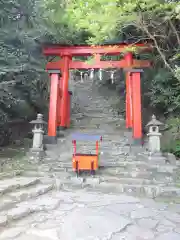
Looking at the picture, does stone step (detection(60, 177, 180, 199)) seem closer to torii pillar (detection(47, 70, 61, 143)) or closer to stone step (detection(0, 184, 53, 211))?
stone step (detection(0, 184, 53, 211))

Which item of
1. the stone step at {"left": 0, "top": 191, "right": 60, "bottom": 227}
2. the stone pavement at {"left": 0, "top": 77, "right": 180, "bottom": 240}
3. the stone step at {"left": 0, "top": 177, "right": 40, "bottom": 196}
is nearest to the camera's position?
the stone pavement at {"left": 0, "top": 77, "right": 180, "bottom": 240}

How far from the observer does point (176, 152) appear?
968 cm

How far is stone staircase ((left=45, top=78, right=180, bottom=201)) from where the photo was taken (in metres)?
6.31

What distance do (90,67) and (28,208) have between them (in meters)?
8.05

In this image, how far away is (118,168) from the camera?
784 centimetres

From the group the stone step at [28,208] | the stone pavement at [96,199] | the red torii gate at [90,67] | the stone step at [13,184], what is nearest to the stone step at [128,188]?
the stone pavement at [96,199]

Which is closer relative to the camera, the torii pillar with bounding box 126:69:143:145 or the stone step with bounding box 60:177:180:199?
the stone step with bounding box 60:177:180:199

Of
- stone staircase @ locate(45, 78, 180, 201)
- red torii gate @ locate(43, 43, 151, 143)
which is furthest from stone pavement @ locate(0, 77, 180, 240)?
red torii gate @ locate(43, 43, 151, 143)

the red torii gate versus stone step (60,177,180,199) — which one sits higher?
the red torii gate

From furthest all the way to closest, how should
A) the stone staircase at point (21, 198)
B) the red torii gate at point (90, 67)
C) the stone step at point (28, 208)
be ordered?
the red torii gate at point (90, 67)
the stone staircase at point (21, 198)
the stone step at point (28, 208)

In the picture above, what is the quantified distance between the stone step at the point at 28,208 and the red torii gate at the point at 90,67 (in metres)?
4.96

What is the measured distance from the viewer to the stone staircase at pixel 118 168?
6.31m

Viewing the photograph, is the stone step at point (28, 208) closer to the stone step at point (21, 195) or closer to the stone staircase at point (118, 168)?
the stone step at point (21, 195)

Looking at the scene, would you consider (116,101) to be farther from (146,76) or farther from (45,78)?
(45,78)
